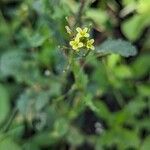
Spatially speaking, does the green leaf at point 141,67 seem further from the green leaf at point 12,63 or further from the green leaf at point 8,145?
the green leaf at point 8,145

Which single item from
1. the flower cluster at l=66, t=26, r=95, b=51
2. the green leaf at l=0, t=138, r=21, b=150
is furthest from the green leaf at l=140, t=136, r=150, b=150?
the flower cluster at l=66, t=26, r=95, b=51

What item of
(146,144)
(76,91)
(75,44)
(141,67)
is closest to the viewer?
(75,44)

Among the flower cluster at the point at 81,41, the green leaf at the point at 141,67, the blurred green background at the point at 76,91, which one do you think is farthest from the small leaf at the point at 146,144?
the flower cluster at the point at 81,41

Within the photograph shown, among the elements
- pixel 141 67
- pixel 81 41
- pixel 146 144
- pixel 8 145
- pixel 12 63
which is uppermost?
pixel 81 41

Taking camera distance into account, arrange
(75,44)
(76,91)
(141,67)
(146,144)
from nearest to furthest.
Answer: (75,44) < (76,91) < (146,144) < (141,67)

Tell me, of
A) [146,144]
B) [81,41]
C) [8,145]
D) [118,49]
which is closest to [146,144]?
[146,144]

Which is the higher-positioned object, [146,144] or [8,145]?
[8,145]

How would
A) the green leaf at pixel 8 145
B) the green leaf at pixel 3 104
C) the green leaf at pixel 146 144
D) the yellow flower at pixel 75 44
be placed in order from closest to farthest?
the yellow flower at pixel 75 44
the green leaf at pixel 8 145
the green leaf at pixel 146 144
the green leaf at pixel 3 104

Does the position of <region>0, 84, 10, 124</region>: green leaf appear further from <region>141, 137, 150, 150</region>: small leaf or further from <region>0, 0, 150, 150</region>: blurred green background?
<region>141, 137, 150, 150</region>: small leaf

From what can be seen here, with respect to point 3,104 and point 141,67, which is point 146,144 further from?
point 3,104
